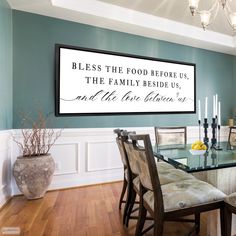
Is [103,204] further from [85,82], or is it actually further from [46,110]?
[85,82]

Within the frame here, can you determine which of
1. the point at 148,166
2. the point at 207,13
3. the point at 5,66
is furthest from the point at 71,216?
the point at 207,13

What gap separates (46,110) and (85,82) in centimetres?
73

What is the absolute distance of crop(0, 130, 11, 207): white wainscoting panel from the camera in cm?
223

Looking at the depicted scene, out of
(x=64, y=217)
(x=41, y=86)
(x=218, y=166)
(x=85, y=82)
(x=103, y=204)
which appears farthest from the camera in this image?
(x=85, y=82)

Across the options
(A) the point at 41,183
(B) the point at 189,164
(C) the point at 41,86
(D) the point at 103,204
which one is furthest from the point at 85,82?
(B) the point at 189,164

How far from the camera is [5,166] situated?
7.72 feet

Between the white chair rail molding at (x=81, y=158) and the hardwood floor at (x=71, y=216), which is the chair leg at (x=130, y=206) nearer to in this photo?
the hardwood floor at (x=71, y=216)

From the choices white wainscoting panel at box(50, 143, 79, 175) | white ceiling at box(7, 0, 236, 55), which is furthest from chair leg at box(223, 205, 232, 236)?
white ceiling at box(7, 0, 236, 55)

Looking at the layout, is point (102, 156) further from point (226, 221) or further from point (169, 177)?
point (226, 221)

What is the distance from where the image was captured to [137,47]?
3334 mm

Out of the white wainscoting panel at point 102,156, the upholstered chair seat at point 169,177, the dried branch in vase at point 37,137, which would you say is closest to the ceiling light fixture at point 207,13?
the upholstered chair seat at point 169,177

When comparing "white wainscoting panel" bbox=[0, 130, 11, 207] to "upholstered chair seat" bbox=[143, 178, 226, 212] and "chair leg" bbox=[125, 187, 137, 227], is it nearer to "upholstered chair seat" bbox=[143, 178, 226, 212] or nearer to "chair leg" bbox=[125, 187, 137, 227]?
"chair leg" bbox=[125, 187, 137, 227]

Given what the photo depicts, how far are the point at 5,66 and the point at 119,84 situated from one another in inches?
65.6

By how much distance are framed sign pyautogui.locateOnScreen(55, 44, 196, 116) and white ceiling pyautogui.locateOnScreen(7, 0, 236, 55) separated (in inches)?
17.0
